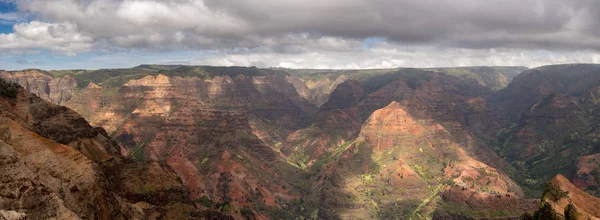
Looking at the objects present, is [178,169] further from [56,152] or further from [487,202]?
[487,202]

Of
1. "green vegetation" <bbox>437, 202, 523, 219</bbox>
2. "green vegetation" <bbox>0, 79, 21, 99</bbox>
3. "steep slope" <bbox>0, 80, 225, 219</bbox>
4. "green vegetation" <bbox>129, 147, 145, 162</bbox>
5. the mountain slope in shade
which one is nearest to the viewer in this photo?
"steep slope" <bbox>0, 80, 225, 219</bbox>

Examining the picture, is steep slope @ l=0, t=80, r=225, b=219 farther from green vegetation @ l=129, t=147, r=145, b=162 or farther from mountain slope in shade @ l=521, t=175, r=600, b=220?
mountain slope in shade @ l=521, t=175, r=600, b=220

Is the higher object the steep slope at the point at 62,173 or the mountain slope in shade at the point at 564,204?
the steep slope at the point at 62,173


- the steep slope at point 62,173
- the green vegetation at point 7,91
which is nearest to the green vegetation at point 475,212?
the steep slope at point 62,173

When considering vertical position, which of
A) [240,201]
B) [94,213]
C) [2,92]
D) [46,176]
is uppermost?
[2,92]

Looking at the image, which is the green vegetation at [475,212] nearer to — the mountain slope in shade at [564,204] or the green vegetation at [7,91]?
the mountain slope in shade at [564,204]

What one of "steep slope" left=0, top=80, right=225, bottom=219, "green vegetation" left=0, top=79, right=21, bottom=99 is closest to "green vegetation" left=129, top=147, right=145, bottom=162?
"steep slope" left=0, top=80, right=225, bottom=219

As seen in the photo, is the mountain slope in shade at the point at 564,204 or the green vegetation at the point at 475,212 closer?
the mountain slope in shade at the point at 564,204

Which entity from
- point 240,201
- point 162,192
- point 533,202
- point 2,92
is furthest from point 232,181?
point 533,202
